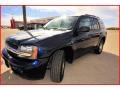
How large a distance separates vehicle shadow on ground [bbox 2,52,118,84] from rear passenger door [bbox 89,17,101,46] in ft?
1.59

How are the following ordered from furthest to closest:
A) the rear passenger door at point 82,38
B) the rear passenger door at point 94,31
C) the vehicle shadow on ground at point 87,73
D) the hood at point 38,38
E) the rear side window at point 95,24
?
1. the rear side window at point 95,24
2. the rear passenger door at point 94,31
3. the rear passenger door at point 82,38
4. the vehicle shadow on ground at point 87,73
5. the hood at point 38,38

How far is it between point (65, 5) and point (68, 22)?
472 mm

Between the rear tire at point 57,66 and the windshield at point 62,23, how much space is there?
896 millimetres

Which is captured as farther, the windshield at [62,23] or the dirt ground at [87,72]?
the windshield at [62,23]

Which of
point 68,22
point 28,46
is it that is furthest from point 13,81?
point 68,22

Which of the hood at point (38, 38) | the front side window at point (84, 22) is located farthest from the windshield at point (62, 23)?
the hood at point (38, 38)

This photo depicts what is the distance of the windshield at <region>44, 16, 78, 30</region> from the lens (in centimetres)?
485

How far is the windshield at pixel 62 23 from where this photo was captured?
485cm

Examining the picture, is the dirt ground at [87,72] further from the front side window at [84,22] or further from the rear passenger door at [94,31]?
the front side window at [84,22]

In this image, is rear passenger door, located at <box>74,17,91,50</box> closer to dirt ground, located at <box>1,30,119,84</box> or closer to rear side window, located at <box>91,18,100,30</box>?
rear side window, located at <box>91,18,100,30</box>

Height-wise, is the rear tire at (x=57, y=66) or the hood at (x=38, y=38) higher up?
the hood at (x=38, y=38)

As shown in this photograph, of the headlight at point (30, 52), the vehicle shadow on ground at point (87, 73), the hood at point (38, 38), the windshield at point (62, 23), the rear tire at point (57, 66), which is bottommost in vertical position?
the vehicle shadow on ground at point (87, 73)

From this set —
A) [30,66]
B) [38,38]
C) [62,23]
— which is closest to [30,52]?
[30,66]
